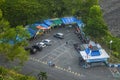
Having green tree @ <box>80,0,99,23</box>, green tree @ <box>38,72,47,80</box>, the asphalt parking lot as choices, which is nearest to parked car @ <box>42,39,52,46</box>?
the asphalt parking lot

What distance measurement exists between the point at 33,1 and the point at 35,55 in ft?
53.2

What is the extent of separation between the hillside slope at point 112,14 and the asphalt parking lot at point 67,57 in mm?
17060

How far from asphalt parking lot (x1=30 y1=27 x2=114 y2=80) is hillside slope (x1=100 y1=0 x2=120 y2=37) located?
56.0 feet

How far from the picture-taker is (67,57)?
64.0 m

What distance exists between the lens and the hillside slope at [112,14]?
87.1m

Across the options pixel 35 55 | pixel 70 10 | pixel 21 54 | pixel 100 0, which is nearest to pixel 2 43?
pixel 21 54

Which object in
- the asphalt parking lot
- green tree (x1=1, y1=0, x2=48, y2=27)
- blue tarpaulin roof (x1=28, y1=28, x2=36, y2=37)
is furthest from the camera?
blue tarpaulin roof (x1=28, y1=28, x2=36, y2=37)

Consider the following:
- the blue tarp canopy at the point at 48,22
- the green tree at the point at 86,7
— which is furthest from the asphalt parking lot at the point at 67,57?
the green tree at the point at 86,7

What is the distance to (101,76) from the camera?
58188mm

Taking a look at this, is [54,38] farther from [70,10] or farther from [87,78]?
[87,78]

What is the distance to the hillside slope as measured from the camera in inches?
3430

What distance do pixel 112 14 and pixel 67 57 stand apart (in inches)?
1382

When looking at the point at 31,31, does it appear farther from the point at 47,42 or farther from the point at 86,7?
the point at 86,7

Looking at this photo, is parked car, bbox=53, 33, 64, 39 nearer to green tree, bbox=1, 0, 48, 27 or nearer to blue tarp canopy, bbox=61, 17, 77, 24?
green tree, bbox=1, 0, 48, 27
